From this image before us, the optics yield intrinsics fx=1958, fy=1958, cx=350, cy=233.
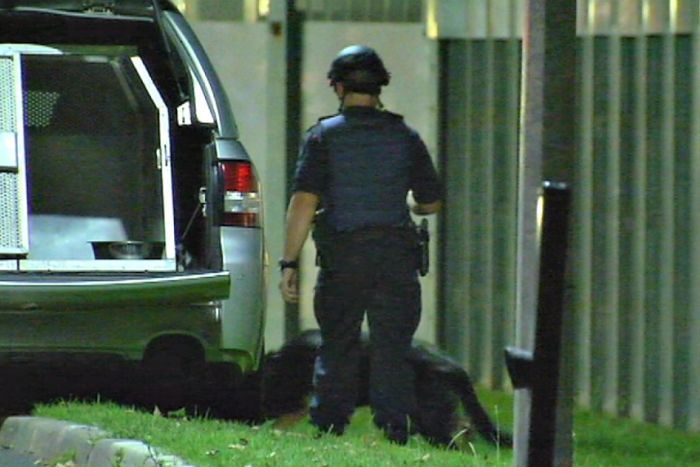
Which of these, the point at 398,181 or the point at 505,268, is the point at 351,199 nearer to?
the point at 398,181

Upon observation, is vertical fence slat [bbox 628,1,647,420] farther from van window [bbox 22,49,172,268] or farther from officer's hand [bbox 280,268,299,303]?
van window [bbox 22,49,172,268]

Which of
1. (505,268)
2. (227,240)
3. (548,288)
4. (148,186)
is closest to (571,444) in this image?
(548,288)

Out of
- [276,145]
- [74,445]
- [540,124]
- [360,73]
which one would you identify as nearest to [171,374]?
[74,445]

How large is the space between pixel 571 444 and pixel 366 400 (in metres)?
2.77

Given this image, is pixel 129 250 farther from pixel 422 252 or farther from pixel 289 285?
pixel 422 252

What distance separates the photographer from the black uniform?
7.27 m

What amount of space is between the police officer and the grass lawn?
0.25 metres

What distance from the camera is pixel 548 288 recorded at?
12.2 feet

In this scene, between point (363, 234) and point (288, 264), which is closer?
point (363, 234)

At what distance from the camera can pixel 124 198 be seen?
328 inches

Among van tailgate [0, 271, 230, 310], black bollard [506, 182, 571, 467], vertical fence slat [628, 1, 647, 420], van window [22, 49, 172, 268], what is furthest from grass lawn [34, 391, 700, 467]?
black bollard [506, 182, 571, 467]

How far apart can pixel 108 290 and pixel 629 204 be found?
97.3 inches

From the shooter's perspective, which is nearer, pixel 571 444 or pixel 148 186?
pixel 571 444

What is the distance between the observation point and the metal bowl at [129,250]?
8.01m
